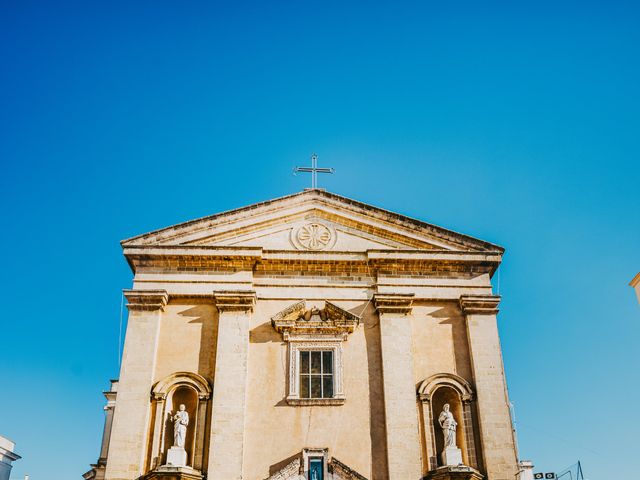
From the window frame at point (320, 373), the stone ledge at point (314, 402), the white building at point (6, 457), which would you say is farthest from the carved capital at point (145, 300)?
the white building at point (6, 457)

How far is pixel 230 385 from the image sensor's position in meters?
17.7

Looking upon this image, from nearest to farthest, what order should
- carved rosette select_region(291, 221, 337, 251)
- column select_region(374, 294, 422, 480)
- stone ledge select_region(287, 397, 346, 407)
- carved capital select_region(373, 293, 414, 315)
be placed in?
1. column select_region(374, 294, 422, 480)
2. stone ledge select_region(287, 397, 346, 407)
3. carved capital select_region(373, 293, 414, 315)
4. carved rosette select_region(291, 221, 337, 251)

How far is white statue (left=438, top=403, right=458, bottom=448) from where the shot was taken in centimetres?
1731

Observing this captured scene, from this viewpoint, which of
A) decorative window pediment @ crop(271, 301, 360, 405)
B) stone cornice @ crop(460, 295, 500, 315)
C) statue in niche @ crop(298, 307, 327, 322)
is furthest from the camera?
stone cornice @ crop(460, 295, 500, 315)

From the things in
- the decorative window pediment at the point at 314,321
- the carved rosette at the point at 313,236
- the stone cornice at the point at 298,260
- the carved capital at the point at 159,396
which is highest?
the carved rosette at the point at 313,236

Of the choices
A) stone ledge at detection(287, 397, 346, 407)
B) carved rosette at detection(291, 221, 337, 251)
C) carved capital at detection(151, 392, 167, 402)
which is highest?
carved rosette at detection(291, 221, 337, 251)

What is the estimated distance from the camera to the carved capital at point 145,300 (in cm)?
1862

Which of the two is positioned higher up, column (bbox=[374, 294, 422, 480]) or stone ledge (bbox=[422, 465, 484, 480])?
column (bbox=[374, 294, 422, 480])

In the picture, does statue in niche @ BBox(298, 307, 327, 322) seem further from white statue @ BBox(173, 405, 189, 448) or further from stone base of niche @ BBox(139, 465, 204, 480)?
stone base of niche @ BBox(139, 465, 204, 480)

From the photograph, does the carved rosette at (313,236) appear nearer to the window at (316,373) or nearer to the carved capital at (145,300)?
the window at (316,373)

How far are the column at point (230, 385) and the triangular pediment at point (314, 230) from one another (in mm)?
2015

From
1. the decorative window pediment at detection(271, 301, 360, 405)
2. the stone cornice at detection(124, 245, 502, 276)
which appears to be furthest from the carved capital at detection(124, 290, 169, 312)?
the decorative window pediment at detection(271, 301, 360, 405)

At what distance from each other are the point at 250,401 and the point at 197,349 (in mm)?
2128

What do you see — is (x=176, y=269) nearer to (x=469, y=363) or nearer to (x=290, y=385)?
(x=290, y=385)
